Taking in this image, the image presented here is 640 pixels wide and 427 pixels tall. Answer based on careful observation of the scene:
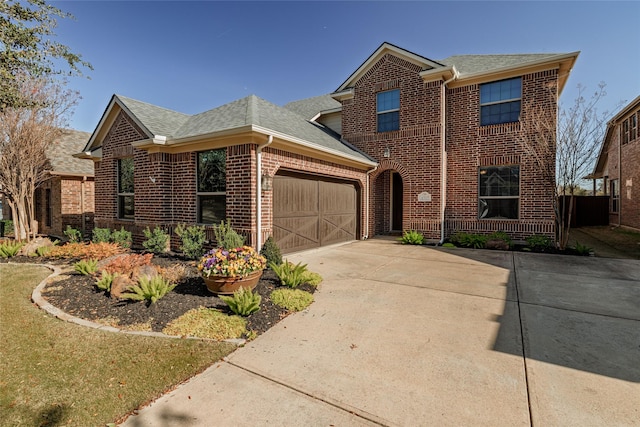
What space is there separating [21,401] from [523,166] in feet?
42.6

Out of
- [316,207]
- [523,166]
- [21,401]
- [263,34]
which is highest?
[263,34]

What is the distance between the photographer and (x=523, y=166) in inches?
409

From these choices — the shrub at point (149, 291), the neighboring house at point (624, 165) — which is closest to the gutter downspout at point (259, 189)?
the shrub at point (149, 291)

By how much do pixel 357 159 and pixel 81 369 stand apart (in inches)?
372

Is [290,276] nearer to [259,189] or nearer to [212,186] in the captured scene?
[259,189]

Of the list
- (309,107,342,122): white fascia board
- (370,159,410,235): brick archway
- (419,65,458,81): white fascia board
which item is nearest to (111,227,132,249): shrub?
(370,159,410,235): brick archway

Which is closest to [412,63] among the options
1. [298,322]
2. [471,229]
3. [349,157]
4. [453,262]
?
[349,157]

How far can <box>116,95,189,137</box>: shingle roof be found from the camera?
898 centimetres

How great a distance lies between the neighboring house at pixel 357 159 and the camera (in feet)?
26.6

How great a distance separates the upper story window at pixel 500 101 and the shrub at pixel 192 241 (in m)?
10.7

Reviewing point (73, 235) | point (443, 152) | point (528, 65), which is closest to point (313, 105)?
point (443, 152)

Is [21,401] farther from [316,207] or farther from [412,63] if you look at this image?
[412,63]

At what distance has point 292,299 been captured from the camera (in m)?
4.88

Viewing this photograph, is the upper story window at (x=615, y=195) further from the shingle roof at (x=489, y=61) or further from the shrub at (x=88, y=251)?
the shrub at (x=88, y=251)
